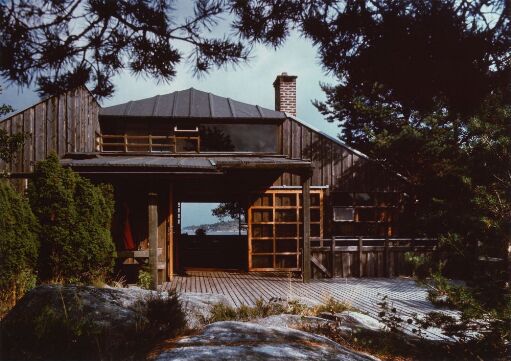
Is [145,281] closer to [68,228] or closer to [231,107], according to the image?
[68,228]

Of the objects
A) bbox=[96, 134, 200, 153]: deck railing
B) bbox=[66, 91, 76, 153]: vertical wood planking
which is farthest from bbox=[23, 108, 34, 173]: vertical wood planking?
bbox=[96, 134, 200, 153]: deck railing

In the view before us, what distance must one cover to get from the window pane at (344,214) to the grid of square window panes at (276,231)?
2.73 ft

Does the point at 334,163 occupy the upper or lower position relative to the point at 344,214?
upper

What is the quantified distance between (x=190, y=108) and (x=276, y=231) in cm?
513

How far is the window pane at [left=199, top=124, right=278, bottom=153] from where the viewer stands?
1476cm

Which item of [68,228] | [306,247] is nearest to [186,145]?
[306,247]

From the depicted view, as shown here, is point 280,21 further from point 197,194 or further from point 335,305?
point 197,194

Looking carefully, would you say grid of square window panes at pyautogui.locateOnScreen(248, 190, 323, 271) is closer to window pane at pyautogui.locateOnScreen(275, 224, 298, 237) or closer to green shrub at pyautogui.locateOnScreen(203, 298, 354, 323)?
window pane at pyautogui.locateOnScreen(275, 224, 298, 237)

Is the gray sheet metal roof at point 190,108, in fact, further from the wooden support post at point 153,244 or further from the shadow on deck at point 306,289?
the shadow on deck at point 306,289

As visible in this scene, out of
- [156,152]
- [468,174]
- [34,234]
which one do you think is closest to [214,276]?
[156,152]

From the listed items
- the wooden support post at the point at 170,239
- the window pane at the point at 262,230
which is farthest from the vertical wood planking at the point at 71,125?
the window pane at the point at 262,230

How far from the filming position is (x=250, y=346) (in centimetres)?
374

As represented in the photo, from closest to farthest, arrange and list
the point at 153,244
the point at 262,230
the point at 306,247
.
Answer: the point at 153,244
the point at 306,247
the point at 262,230

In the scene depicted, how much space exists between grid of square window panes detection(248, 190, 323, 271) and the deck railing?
2905mm
